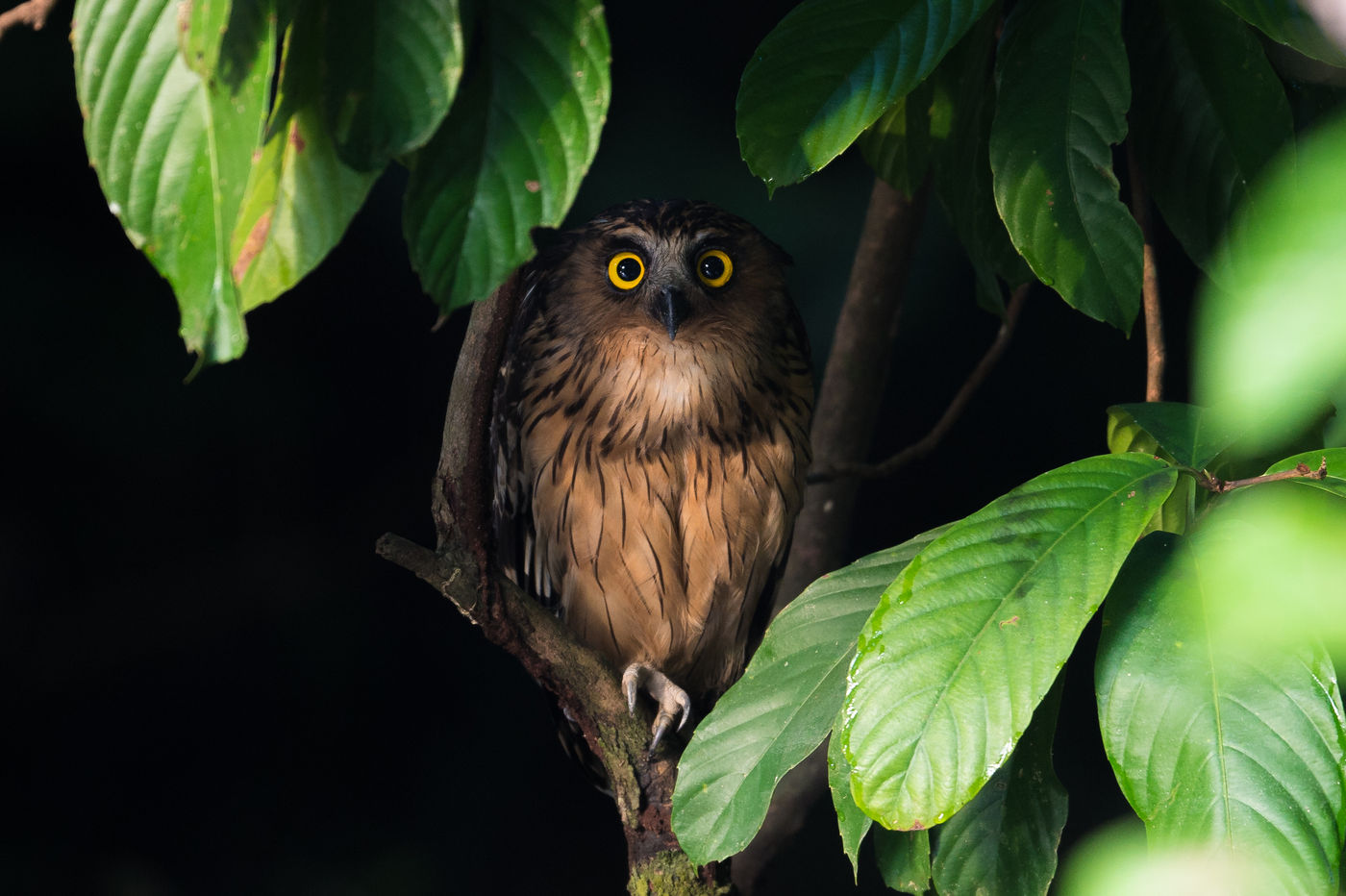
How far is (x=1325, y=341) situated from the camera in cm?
30

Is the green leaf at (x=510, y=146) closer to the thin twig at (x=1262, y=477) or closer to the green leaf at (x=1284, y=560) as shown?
the green leaf at (x=1284, y=560)

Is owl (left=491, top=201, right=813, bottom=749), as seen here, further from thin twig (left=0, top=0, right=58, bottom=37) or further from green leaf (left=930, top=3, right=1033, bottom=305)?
thin twig (left=0, top=0, right=58, bottom=37)

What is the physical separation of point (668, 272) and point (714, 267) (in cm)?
9

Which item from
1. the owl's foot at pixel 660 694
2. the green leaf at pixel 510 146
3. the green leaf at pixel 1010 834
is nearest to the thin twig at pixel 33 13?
the green leaf at pixel 510 146

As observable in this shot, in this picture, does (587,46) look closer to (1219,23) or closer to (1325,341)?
(1325,341)

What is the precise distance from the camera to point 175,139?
1.84 ft

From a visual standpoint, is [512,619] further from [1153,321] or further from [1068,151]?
[1153,321]

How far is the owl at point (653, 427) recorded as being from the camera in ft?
5.41

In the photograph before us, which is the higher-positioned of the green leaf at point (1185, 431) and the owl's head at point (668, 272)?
the green leaf at point (1185, 431)

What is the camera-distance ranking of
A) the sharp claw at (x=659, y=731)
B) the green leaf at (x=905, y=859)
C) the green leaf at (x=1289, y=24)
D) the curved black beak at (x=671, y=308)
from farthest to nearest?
the curved black beak at (x=671, y=308)
the sharp claw at (x=659, y=731)
the green leaf at (x=905, y=859)
the green leaf at (x=1289, y=24)

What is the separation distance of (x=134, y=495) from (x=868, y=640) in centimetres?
178

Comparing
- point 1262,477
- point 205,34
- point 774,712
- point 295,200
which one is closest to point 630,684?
point 774,712

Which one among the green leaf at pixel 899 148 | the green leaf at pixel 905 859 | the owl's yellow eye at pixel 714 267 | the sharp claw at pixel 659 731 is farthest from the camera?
the owl's yellow eye at pixel 714 267

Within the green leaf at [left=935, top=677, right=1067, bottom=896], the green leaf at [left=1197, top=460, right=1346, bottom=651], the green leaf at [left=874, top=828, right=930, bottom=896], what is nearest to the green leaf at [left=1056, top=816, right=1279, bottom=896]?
the green leaf at [left=1197, top=460, right=1346, bottom=651]
